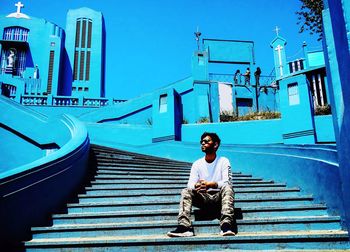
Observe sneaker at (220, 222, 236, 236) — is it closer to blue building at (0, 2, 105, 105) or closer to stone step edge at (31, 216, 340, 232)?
stone step edge at (31, 216, 340, 232)

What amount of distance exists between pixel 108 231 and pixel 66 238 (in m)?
0.47

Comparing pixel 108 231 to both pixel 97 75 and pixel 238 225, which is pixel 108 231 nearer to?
pixel 238 225

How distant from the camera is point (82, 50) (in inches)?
920

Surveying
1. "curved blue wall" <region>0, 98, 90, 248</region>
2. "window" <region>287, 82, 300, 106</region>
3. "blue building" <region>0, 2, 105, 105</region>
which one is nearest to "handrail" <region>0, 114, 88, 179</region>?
"curved blue wall" <region>0, 98, 90, 248</region>

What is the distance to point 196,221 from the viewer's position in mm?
3676

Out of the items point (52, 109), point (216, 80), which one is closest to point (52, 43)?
point (52, 109)

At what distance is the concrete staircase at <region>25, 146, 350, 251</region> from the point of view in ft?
10.4

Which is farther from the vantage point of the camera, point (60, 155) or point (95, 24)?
point (95, 24)

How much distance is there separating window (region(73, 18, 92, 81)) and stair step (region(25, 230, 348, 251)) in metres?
20.8

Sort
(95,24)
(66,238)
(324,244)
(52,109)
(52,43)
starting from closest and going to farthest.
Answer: (324,244) → (66,238) → (52,109) → (52,43) → (95,24)

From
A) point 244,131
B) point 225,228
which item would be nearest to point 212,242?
point 225,228

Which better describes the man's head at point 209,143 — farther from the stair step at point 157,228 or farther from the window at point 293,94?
the window at point 293,94

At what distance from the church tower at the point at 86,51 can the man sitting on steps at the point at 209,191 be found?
19.4 meters

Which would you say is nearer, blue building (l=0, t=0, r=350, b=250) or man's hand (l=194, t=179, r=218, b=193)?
blue building (l=0, t=0, r=350, b=250)
